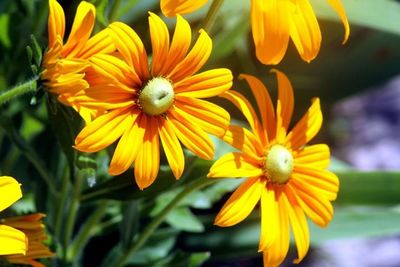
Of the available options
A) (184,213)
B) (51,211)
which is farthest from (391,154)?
(51,211)

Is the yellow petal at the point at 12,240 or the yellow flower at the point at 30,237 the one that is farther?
the yellow flower at the point at 30,237

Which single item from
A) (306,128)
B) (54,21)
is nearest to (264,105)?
(306,128)

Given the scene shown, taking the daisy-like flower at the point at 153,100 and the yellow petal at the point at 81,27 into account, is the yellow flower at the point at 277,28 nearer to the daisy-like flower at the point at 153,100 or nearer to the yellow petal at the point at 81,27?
the daisy-like flower at the point at 153,100

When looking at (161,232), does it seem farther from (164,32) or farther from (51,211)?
(164,32)

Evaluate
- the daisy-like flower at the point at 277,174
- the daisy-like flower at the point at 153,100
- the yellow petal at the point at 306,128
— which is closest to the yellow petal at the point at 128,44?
the daisy-like flower at the point at 153,100

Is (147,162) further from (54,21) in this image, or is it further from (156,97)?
(54,21)

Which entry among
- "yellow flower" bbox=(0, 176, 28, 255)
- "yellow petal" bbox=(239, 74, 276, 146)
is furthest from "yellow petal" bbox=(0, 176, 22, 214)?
"yellow petal" bbox=(239, 74, 276, 146)

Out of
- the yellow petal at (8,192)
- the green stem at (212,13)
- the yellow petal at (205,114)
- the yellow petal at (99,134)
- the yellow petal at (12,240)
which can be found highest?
the green stem at (212,13)
